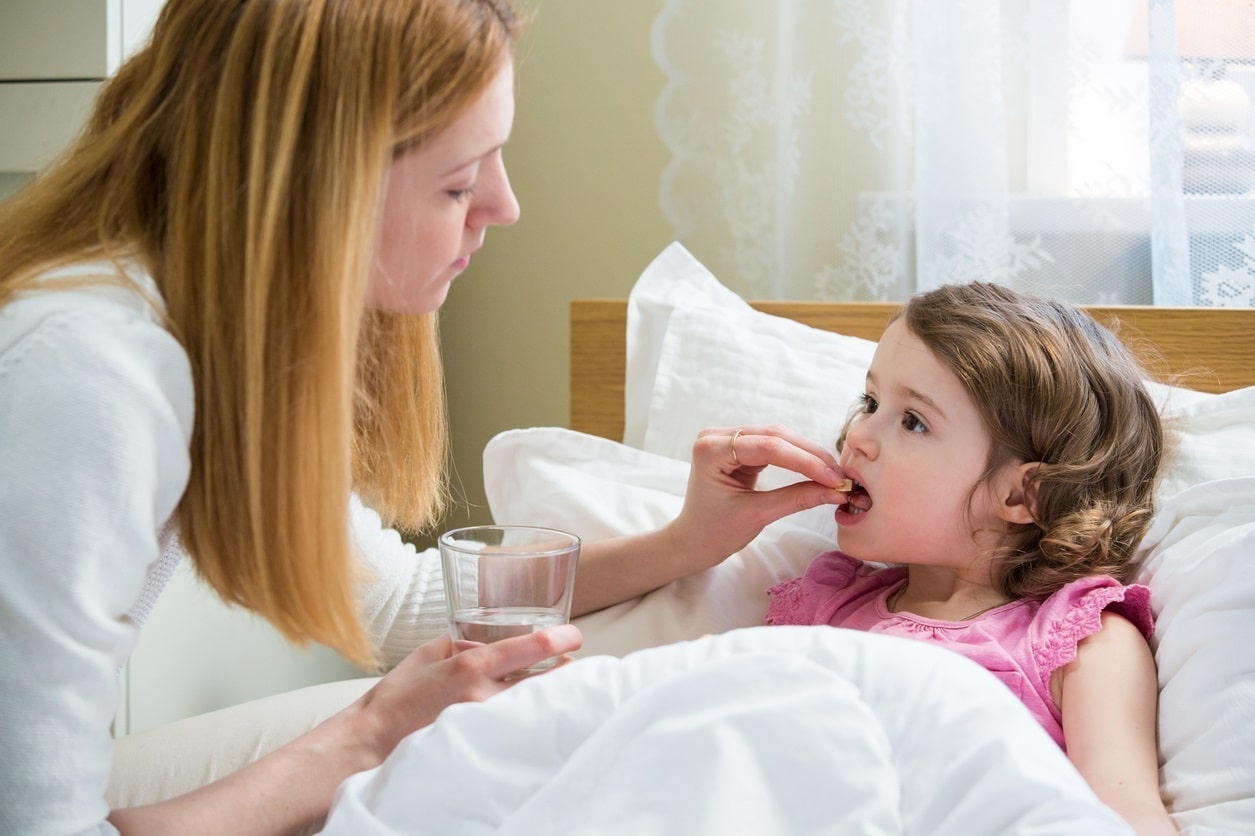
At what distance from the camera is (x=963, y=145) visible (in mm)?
1716

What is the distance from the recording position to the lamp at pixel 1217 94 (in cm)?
155

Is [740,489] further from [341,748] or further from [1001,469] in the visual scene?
[341,748]

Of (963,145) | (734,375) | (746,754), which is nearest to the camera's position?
(746,754)

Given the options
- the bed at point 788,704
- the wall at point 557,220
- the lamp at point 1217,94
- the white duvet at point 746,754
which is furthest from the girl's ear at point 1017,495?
the wall at point 557,220

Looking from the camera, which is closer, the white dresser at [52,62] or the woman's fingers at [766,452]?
the woman's fingers at [766,452]

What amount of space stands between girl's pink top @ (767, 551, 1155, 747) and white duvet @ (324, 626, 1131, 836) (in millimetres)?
320

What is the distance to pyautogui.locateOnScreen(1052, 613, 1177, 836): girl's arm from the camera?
897 mm

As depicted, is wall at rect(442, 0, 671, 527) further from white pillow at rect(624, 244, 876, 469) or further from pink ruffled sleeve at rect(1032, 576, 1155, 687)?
pink ruffled sleeve at rect(1032, 576, 1155, 687)

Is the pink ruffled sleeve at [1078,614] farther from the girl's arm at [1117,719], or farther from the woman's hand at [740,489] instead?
the woman's hand at [740,489]

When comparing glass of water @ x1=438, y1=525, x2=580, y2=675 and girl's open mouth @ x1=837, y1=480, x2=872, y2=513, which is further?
girl's open mouth @ x1=837, y1=480, x2=872, y2=513

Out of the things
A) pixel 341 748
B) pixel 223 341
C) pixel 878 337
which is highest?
pixel 223 341

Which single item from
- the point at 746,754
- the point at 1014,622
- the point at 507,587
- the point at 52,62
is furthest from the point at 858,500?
the point at 52,62

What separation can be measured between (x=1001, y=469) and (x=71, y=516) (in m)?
0.83

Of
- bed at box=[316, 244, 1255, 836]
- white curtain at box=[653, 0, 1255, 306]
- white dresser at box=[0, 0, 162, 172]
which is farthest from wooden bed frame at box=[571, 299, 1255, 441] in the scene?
white dresser at box=[0, 0, 162, 172]
